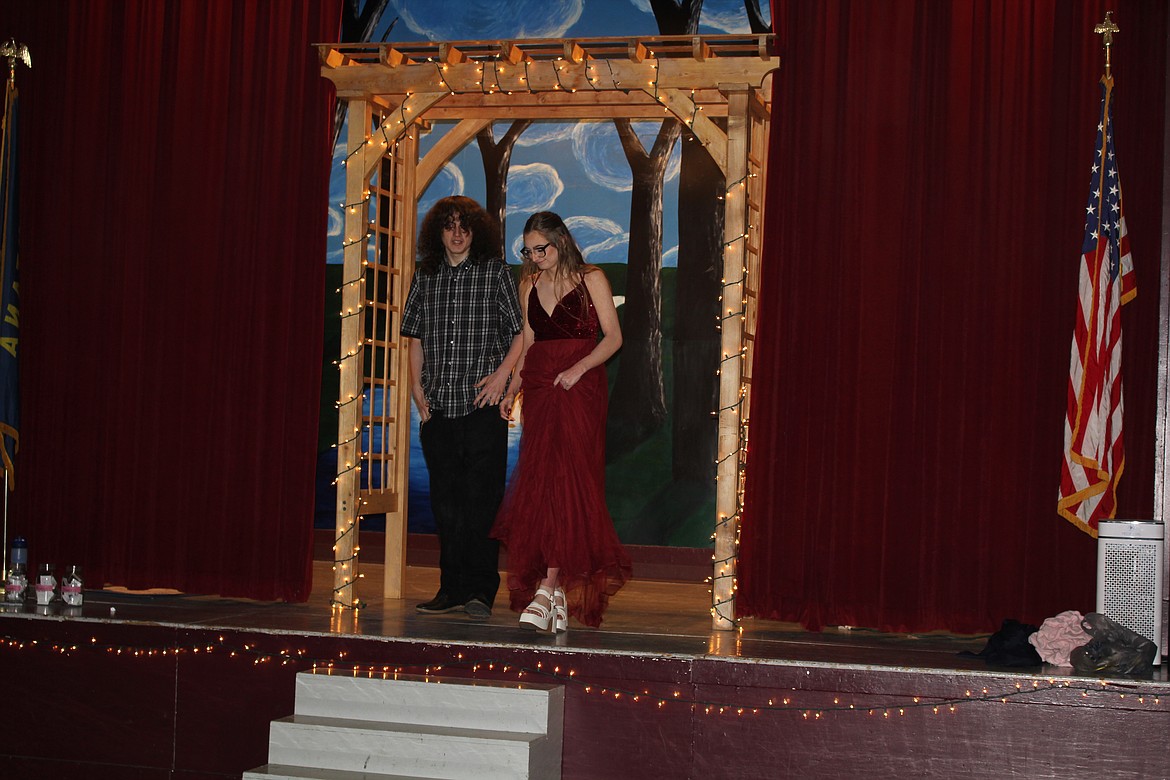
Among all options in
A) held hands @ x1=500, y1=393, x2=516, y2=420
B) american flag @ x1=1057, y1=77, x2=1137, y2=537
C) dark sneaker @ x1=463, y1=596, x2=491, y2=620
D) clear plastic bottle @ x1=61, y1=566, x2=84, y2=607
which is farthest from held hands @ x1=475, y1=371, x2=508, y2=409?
american flag @ x1=1057, y1=77, x2=1137, y2=537

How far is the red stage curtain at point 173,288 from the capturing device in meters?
5.91

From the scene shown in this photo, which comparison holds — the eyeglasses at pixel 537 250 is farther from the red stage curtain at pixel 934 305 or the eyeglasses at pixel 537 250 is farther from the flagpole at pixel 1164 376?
the flagpole at pixel 1164 376

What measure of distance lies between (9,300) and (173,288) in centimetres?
72

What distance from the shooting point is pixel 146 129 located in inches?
244

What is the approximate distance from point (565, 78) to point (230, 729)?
2.87 meters

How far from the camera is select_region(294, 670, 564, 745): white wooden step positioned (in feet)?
14.2

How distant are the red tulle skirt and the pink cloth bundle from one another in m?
1.53

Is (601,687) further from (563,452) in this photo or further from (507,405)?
(507,405)

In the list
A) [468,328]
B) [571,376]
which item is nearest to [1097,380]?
[571,376]

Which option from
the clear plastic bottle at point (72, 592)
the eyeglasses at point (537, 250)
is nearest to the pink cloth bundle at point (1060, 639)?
the eyeglasses at point (537, 250)

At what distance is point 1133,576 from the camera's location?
450 cm

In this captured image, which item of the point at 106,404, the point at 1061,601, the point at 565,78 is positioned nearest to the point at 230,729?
the point at 106,404

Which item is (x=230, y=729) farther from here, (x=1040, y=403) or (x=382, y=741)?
(x=1040, y=403)

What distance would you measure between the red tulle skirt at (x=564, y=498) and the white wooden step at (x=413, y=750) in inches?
31.1
